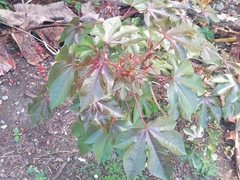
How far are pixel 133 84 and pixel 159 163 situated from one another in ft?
1.18

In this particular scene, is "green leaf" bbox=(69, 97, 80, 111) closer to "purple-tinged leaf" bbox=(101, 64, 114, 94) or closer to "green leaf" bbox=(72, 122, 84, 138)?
"green leaf" bbox=(72, 122, 84, 138)

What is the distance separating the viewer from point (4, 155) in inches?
70.1

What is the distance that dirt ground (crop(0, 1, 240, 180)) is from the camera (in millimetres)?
1754

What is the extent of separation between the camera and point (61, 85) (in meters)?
1.00

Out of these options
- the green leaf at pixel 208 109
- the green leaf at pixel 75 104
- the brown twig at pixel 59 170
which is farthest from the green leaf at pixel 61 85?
the brown twig at pixel 59 170

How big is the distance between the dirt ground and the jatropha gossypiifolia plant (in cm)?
46

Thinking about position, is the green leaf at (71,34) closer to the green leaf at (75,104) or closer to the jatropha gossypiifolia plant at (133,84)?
the jatropha gossypiifolia plant at (133,84)

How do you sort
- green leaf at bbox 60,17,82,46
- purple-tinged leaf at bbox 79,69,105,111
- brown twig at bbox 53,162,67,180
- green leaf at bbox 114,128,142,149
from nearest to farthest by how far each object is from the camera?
1. purple-tinged leaf at bbox 79,69,105,111
2. green leaf at bbox 114,128,142,149
3. green leaf at bbox 60,17,82,46
4. brown twig at bbox 53,162,67,180

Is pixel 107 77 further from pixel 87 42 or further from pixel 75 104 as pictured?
pixel 75 104

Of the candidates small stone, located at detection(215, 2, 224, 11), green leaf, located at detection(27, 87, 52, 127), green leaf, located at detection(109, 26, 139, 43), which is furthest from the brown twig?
small stone, located at detection(215, 2, 224, 11)

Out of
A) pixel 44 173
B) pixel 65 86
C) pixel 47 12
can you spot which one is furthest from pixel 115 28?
pixel 47 12

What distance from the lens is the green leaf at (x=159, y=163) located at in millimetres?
978

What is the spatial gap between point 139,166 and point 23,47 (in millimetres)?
1538

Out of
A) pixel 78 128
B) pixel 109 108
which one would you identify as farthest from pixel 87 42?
pixel 78 128
